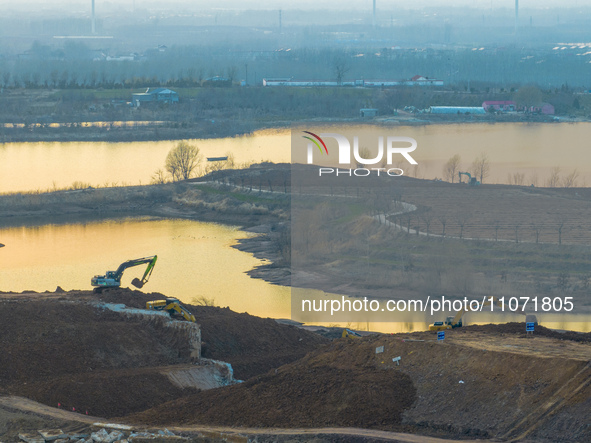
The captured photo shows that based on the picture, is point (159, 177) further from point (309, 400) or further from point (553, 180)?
point (309, 400)

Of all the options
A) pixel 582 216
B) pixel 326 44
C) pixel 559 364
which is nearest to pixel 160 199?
pixel 582 216

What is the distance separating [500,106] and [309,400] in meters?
45.5

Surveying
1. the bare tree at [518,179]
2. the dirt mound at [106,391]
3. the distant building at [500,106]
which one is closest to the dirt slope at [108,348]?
the dirt mound at [106,391]

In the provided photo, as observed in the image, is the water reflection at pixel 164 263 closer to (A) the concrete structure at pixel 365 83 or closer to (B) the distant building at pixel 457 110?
(B) the distant building at pixel 457 110

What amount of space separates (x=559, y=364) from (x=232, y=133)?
124 ft

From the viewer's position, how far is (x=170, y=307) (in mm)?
13859

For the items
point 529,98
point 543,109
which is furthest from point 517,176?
point 529,98

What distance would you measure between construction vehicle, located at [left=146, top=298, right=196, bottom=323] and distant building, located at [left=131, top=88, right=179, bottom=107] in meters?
40.3

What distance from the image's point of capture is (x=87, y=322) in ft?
43.1

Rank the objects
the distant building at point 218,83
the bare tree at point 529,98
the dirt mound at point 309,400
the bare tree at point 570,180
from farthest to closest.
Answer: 1. the distant building at point 218,83
2. the bare tree at point 529,98
3. the bare tree at point 570,180
4. the dirt mound at point 309,400

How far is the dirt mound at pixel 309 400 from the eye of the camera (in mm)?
9391

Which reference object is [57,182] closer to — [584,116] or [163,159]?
[163,159]

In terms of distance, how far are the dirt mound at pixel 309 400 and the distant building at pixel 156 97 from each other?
4416cm

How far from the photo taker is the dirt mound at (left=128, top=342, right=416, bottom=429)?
9391 mm
